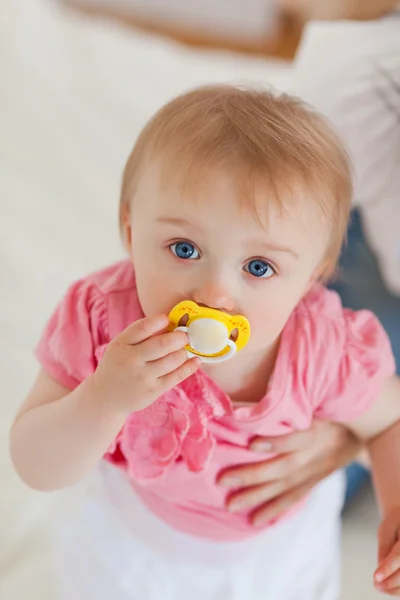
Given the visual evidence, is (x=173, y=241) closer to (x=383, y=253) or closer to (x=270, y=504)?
(x=270, y=504)

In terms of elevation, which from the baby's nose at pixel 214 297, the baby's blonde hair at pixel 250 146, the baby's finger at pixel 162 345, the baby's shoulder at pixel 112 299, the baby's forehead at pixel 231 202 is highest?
the baby's blonde hair at pixel 250 146

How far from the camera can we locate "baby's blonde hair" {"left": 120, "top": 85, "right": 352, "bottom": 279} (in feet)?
1.89

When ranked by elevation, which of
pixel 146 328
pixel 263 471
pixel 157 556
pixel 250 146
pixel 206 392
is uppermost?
pixel 250 146

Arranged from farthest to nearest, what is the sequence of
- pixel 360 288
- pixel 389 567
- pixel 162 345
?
pixel 360 288, pixel 389 567, pixel 162 345

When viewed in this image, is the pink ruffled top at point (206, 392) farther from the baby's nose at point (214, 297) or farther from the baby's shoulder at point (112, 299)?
the baby's nose at point (214, 297)

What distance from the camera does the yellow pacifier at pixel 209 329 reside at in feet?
1.77

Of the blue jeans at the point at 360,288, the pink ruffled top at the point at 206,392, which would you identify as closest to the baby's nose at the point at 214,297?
the pink ruffled top at the point at 206,392

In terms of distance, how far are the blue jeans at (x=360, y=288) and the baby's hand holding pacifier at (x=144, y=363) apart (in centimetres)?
60

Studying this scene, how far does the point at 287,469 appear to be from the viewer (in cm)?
77

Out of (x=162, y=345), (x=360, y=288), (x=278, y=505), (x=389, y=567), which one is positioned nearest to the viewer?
(x=162, y=345)

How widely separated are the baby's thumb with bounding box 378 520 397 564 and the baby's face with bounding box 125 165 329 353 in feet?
0.77

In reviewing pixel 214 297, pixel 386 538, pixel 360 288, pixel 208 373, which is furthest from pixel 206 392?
pixel 360 288

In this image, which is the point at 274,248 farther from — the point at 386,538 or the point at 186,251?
the point at 386,538

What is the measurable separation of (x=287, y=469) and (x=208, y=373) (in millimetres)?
167
